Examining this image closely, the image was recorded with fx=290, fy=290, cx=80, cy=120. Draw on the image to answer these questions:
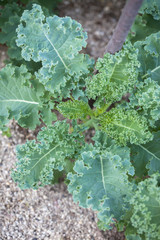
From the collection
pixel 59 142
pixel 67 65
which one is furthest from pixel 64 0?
pixel 59 142

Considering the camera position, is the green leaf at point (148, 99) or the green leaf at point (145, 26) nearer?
the green leaf at point (148, 99)

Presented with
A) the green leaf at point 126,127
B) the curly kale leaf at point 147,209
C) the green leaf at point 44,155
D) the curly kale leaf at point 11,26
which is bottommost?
the curly kale leaf at point 147,209

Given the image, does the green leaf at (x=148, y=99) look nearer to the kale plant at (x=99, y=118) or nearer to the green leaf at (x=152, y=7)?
the kale plant at (x=99, y=118)

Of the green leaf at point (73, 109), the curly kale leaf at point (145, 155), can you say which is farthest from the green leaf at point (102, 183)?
the green leaf at point (73, 109)

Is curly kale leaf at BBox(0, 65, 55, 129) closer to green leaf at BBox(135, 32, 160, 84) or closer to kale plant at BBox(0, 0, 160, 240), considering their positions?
kale plant at BBox(0, 0, 160, 240)

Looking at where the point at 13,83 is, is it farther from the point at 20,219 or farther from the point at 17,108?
the point at 20,219

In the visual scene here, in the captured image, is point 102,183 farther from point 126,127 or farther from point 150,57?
point 150,57

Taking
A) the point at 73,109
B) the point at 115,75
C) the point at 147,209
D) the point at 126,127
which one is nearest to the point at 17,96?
the point at 73,109
